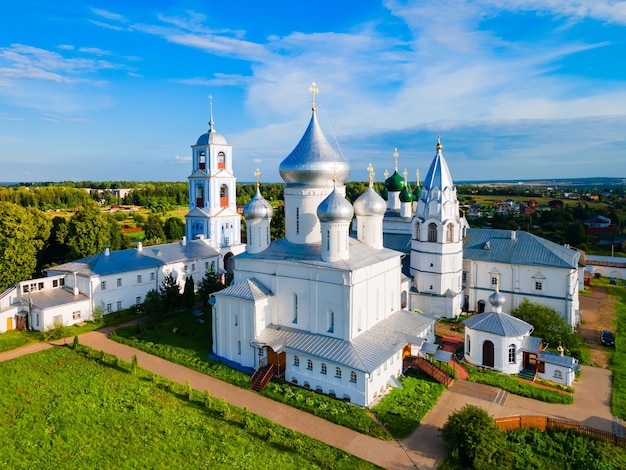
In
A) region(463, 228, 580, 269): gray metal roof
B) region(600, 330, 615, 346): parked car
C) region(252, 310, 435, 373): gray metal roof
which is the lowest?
region(600, 330, 615, 346): parked car

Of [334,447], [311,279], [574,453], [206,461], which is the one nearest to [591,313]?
[574,453]

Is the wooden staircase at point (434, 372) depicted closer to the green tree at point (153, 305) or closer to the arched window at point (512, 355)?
the arched window at point (512, 355)

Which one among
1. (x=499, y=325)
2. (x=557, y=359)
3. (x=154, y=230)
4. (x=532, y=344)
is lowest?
(x=557, y=359)

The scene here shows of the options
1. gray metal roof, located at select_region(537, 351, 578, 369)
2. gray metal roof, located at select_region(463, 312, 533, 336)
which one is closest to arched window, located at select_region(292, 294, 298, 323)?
gray metal roof, located at select_region(463, 312, 533, 336)

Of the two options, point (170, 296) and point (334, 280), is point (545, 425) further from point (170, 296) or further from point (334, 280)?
point (170, 296)

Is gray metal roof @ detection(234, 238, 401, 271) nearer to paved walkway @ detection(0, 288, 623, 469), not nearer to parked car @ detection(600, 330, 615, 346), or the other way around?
paved walkway @ detection(0, 288, 623, 469)

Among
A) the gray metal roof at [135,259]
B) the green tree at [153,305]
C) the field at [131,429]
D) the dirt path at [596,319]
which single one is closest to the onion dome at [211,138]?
the gray metal roof at [135,259]

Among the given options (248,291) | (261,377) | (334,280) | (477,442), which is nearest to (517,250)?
(334,280)
